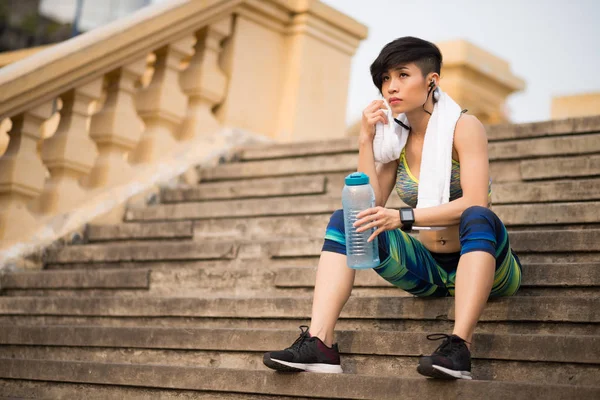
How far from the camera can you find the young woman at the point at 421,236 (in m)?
3.85

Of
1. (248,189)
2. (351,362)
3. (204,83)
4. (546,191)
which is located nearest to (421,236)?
(351,362)

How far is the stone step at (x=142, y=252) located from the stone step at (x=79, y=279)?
0.23 meters

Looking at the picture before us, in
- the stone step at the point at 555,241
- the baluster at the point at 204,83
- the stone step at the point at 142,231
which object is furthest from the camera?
the baluster at the point at 204,83

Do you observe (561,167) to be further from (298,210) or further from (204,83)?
(204,83)

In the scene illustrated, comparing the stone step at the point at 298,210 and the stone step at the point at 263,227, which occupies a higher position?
the stone step at the point at 298,210

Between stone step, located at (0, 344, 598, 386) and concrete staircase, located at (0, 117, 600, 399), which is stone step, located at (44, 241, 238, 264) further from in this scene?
stone step, located at (0, 344, 598, 386)

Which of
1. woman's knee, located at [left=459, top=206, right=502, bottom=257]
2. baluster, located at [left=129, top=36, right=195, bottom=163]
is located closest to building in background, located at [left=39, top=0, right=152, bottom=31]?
baluster, located at [left=129, top=36, right=195, bottom=163]

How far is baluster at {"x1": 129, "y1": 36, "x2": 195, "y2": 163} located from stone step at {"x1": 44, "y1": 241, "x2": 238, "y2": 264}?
107 centimetres

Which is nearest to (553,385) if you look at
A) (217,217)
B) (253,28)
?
(217,217)

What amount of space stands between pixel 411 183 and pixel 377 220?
48 centimetres

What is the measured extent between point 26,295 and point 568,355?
3.64m

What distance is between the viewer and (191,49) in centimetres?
762

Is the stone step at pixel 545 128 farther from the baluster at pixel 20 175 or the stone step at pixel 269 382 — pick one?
the baluster at pixel 20 175

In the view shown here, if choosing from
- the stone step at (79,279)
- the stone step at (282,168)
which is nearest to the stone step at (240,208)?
the stone step at (282,168)
